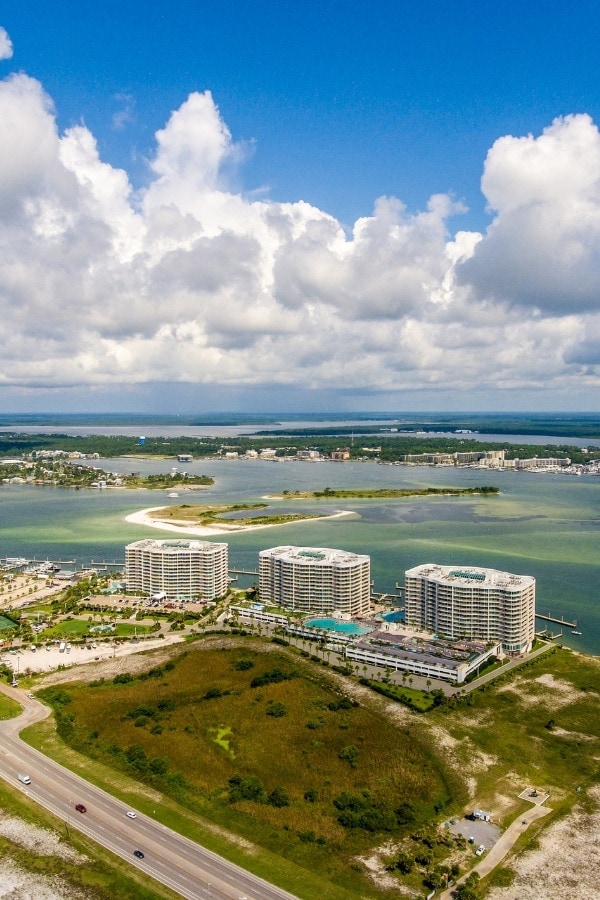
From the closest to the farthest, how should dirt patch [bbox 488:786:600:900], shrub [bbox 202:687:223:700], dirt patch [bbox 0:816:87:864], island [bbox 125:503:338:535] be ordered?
dirt patch [bbox 488:786:600:900], dirt patch [bbox 0:816:87:864], shrub [bbox 202:687:223:700], island [bbox 125:503:338:535]

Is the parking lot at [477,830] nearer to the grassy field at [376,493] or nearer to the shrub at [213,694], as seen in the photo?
the shrub at [213,694]

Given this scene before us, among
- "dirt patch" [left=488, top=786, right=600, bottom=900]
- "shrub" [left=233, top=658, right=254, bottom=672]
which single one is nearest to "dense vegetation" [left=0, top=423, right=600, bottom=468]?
"shrub" [left=233, top=658, right=254, bottom=672]

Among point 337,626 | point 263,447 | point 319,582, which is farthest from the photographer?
point 263,447

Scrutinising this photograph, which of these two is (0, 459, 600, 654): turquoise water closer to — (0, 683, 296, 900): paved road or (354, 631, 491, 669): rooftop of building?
(354, 631, 491, 669): rooftop of building

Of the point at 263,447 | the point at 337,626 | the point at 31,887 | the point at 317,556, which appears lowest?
the point at 31,887

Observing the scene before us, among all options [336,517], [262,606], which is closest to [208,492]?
[336,517]

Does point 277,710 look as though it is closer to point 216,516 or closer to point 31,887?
point 31,887

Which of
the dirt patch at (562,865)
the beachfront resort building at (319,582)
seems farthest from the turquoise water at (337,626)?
the dirt patch at (562,865)

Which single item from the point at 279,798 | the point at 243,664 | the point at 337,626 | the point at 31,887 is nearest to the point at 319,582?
the point at 337,626
